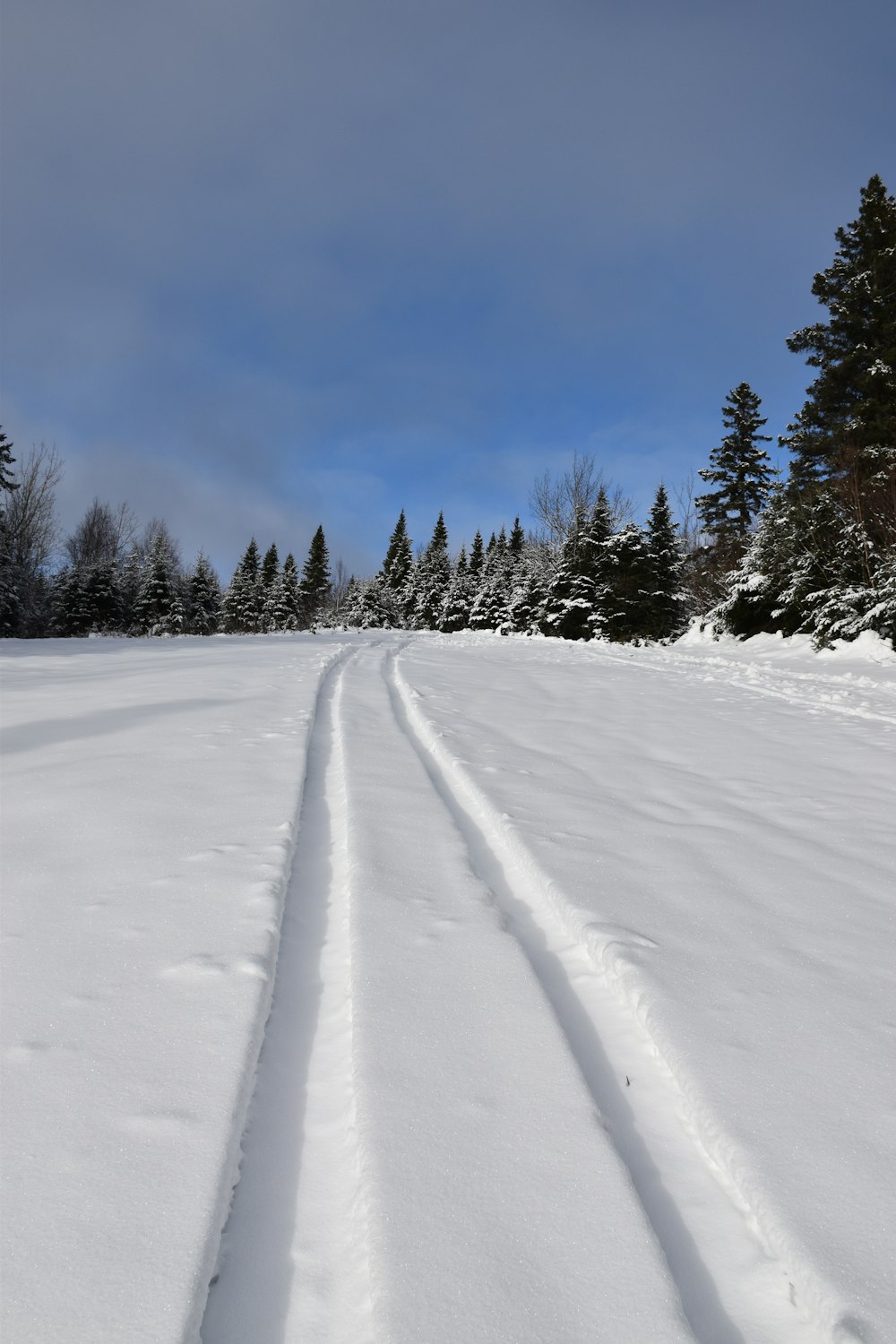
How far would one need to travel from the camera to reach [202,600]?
46656 millimetres

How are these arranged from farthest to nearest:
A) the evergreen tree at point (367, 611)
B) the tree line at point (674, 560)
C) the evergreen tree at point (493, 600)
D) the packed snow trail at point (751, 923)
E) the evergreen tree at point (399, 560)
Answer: the evergreen tree at point (399, 560), the evergreen tree at point (367, 611), the evergreen tree at point (493, 600), the tree line at point (674, 560), the packed snow trail at point (751, 923)

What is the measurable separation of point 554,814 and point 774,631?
56.7ft

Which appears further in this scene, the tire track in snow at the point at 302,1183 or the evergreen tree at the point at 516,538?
the evergreen tree at the point at 516,538

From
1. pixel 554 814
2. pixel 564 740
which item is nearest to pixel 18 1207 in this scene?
pixel 554 814

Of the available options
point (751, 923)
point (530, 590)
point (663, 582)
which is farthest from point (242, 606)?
point (751, 923)

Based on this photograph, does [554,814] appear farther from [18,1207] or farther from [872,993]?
[18,1207]

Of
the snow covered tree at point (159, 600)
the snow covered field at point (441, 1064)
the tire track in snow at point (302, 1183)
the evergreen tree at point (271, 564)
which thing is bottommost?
the tire track in snow at point (302, 1183)

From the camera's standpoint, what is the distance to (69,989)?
6.02 ft

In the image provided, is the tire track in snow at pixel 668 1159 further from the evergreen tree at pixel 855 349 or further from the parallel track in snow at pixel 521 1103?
the evergreen tree at pixel 855 349

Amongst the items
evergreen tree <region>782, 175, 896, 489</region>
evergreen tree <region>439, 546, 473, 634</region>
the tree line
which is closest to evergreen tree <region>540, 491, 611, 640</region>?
the tree line

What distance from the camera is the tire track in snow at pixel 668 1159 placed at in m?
1.11

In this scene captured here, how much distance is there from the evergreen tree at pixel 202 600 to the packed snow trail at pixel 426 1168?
4446cm

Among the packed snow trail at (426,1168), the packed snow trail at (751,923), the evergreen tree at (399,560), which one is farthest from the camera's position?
the evergreen tree at (399,560)

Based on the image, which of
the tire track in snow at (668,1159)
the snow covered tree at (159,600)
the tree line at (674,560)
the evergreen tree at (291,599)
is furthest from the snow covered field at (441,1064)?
the evergreen tree at (291,599)
